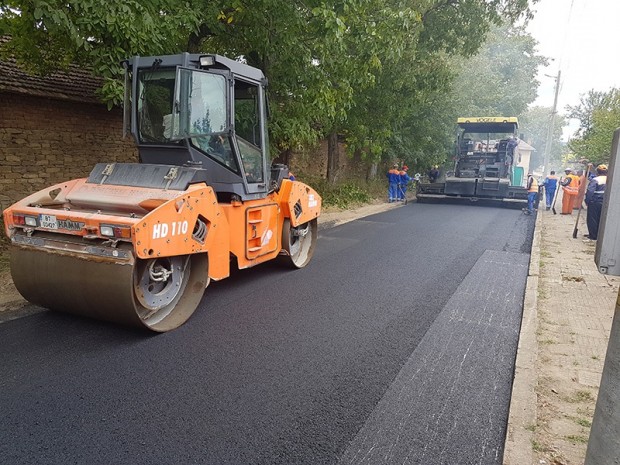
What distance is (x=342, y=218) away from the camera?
12625mm

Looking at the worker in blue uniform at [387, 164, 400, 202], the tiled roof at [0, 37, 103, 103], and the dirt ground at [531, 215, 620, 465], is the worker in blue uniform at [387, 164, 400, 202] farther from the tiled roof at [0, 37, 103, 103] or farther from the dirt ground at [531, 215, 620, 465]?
the tiled roof at [0, 37, 103, 103]

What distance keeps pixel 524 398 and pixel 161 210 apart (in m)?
3.08

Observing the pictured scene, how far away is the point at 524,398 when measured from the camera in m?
3.24

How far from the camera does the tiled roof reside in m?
8.45

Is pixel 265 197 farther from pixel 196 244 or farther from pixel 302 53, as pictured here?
pixel 302 53

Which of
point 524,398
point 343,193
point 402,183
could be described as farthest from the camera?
point 402,183

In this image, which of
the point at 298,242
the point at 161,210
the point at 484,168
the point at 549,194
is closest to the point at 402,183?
the point at 484,168

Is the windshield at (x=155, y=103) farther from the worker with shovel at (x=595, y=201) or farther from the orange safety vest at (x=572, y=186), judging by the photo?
the orange safety vest at (x=572, y=186)

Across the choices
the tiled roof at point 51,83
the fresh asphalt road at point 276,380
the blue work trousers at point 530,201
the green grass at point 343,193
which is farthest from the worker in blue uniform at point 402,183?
the fresh asphalt road at point 276,380

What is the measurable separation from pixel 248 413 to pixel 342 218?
988 cm

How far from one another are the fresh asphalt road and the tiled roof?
6.00 metres

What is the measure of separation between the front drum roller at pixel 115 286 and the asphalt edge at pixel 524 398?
2.87 m

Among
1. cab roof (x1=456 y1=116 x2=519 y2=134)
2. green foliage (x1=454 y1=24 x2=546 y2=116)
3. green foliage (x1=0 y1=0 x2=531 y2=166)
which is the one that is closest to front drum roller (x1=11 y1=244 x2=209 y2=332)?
green foliage (x1=0 y1=0 x2=531 y2=166)

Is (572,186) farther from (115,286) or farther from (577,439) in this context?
(115,286)
